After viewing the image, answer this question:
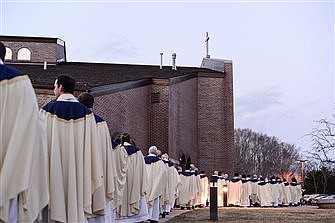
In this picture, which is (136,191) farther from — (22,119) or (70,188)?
(22,119)

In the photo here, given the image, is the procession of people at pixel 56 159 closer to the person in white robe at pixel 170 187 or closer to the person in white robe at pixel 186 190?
the person in white robe at pixel 170 187

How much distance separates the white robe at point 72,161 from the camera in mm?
6523

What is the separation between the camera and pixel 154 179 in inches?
618

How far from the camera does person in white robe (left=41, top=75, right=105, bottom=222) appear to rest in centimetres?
653

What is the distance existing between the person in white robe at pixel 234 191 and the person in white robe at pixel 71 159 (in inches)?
923

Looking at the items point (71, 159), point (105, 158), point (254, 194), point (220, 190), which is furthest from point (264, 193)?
point (71, 159)

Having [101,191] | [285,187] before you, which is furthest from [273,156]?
[101,191]

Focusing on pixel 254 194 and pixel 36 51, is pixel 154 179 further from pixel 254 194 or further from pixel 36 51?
pixel 36 51

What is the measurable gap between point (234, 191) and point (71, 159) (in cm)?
2414

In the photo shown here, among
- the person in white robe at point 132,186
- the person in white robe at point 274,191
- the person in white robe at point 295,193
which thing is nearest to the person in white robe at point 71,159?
the person in white robe at point 132,186

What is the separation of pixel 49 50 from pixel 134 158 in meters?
27.9

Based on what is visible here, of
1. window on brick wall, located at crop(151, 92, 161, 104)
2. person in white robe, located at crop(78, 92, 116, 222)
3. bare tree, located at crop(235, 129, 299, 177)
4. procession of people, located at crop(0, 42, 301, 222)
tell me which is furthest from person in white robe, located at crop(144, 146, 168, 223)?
bare tree, located at crop(235, 129, 299, 177)

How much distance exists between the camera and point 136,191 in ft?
40.7

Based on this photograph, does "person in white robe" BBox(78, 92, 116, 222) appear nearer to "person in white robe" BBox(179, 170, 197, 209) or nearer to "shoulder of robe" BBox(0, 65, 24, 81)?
"shoulder of robe" BBox(0, 65, 24, 81)
